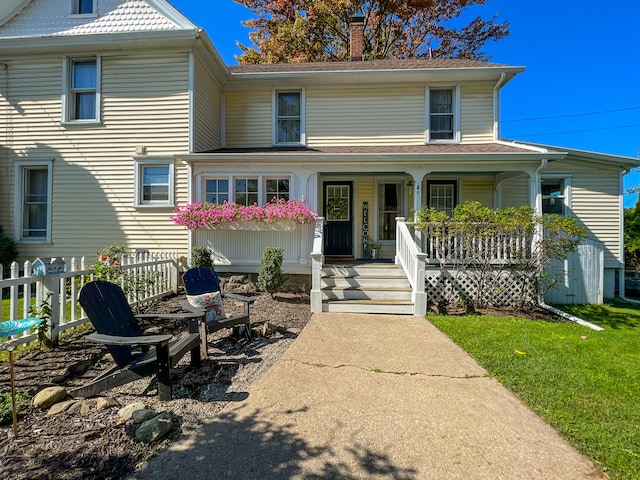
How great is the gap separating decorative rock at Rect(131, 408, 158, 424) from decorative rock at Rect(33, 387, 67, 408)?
850 millimetres

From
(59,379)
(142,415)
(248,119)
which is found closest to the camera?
(142,415)

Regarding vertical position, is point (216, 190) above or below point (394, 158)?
below

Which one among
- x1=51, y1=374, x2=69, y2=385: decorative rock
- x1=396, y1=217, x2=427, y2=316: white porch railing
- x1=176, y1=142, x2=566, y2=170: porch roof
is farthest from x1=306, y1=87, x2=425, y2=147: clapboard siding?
x1=51, y1=374, x2=69, y2=385: decorative rock

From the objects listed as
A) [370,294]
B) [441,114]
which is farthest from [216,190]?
[441,114]

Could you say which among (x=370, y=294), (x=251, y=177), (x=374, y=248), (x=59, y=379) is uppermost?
(x=251, y=177)

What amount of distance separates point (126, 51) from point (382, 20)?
547 inches

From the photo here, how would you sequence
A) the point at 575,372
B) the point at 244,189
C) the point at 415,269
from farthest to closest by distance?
1. the point at 244,189
2. the point at 415,269
3. the point at 575,372

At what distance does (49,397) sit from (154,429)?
3.83 feet

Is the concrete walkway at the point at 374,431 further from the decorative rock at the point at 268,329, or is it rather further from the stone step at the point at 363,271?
the stone step at the point at 363,271

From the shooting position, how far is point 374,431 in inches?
101

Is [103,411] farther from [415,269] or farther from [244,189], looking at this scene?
[244,189]

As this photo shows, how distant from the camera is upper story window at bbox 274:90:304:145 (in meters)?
9.88

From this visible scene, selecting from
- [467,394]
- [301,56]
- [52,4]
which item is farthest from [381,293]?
[301,56]

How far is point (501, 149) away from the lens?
8422mm
